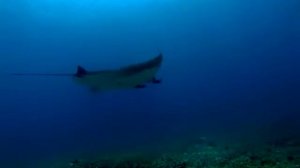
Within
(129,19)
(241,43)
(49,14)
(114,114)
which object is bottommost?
(114,114)

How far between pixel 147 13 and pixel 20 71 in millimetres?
32728

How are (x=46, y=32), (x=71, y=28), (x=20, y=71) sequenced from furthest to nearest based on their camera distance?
1. (x=20, y=71)
2. (x=71, y=28)
3. (x=46, y=32)

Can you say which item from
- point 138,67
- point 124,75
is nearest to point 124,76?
point 124,75

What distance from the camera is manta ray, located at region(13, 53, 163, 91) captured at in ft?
26.8

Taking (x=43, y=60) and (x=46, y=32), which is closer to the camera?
(x=46, y=32)

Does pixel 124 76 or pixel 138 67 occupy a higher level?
pixel 138 67

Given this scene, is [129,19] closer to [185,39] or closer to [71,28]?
[71,28]

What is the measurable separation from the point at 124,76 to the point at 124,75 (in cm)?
2

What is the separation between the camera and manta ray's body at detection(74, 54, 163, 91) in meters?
8.16

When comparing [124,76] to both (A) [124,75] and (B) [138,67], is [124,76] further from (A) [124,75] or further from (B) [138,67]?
(B) [138,67]

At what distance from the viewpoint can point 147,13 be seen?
239 feet

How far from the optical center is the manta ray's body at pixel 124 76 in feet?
26.8

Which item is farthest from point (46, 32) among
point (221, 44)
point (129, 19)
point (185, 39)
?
point (221, 44)

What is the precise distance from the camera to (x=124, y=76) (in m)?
8.23
